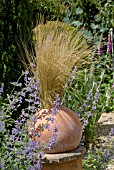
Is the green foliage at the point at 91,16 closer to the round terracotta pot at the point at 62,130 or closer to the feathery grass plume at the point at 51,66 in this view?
the feathery grass plume at the point at 51,66

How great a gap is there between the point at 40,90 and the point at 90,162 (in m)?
0.92

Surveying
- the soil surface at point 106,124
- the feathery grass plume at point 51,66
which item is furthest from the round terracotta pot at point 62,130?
the soil surface at point 106,124

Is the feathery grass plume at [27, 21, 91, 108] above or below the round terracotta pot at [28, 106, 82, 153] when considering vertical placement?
above

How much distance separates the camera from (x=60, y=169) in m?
2.95

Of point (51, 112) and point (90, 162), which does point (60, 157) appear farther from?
point (90, 162)

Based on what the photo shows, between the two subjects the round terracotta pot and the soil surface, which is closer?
the round terracotta pot

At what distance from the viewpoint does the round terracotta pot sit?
2916 mm

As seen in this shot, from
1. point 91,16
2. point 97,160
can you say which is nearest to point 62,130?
point 97,160

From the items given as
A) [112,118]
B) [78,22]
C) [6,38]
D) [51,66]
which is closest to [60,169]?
[51,66]

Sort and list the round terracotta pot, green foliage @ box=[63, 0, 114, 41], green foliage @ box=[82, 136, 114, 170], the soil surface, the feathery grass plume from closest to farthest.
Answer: the round terracotta pot, the feathery grass plume, green foliage @ box=[82, 136, 114, 170], the soil surface, green foliage @ box=[63, 0, 114, 41]

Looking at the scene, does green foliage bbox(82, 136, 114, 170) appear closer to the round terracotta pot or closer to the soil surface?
the round terracotta pot

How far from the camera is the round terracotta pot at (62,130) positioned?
2916 millimetres

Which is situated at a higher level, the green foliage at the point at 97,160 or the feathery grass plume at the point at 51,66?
the feathery grass plume at the point at 51,66

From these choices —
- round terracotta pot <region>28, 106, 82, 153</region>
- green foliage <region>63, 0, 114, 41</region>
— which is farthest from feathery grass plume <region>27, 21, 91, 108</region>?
green foliage <region>63, 0, 114, 41</region>
